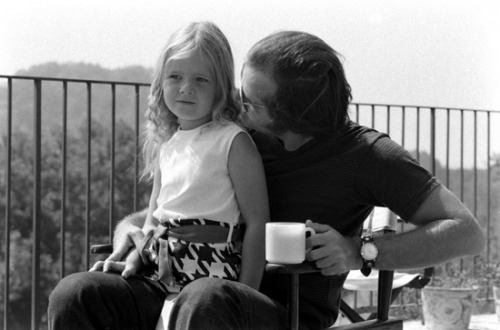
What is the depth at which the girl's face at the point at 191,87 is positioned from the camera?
6.64 feet

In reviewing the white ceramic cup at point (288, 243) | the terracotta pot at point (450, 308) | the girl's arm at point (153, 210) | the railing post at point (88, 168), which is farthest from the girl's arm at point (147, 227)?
the terracotta pot at point (450, 308)

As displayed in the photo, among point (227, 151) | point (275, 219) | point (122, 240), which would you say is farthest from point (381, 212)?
point (122, 240)

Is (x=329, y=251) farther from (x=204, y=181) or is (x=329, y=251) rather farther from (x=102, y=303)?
(x=102, y=303)

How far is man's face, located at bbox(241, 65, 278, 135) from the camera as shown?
1934 millimetres

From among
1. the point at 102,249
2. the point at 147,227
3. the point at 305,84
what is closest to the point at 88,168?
the point at 102,249

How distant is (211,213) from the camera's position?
1.96 m

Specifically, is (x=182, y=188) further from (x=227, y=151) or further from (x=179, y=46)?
(x=179, y=46)

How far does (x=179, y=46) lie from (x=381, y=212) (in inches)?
30.0

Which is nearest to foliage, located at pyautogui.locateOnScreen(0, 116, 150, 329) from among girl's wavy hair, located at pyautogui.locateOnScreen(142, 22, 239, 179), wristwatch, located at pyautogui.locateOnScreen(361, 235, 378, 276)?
girl's wavy hair, located at pyautogui.locateOnScreen(142, 22, 239, 179)

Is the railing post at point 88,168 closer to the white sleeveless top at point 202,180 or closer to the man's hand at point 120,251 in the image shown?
the man's hand at point 120,251

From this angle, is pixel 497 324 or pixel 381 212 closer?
pixel 381 212

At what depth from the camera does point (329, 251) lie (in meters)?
1.72

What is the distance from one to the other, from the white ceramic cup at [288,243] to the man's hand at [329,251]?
4cm

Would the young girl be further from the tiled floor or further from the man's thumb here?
the tiled floor
